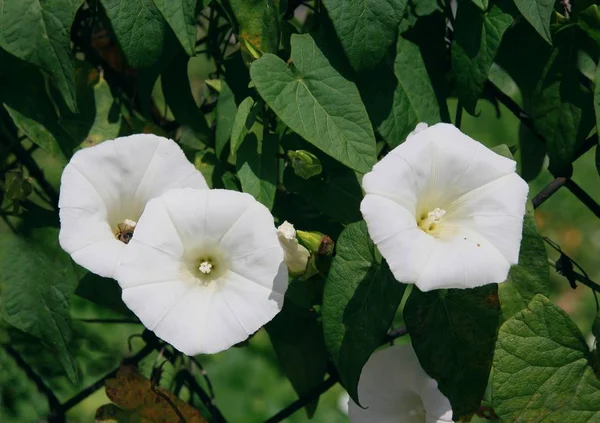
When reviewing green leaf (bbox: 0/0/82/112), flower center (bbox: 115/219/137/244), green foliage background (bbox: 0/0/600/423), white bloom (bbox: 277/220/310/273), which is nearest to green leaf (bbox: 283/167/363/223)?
green foliage background (bbox: 0/0/600/423)

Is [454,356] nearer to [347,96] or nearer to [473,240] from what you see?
[473,240]

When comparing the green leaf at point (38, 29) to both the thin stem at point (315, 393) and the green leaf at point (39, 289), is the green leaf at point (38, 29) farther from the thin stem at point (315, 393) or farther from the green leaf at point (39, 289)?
the thin stem at point (315, 393)

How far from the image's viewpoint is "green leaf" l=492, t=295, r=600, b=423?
1.01 meters

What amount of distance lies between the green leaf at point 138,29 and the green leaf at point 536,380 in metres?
0.55

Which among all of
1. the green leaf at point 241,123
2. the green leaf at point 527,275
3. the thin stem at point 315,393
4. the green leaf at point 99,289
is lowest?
the thin stem at point 315,393

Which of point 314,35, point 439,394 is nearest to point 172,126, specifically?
point 314,35

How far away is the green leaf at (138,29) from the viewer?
1014 mm

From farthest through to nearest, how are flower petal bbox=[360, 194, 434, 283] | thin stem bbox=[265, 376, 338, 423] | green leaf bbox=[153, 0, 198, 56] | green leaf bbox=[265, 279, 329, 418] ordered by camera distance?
thin stem bbox=[265, 376, 338, 423] → green leaf bbox=[265, 279, 329, 418] → green leaf bbox=[153, 0, 198, 56] → flower petal bbox=[360, 194, 434, 283]

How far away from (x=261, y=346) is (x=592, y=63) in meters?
1.77

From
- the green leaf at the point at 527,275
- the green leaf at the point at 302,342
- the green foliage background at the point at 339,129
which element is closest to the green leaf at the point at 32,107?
the green foliage background at the point at 339,129

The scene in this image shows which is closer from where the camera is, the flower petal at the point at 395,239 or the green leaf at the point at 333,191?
the flower petal at the point at 395,239

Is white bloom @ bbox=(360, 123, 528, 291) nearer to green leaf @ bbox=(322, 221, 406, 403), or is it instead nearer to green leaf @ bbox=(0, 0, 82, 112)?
green leaf @ bbox=(322, 221, 406, 403)

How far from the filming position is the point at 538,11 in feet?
3.27

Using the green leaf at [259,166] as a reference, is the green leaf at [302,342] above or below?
below
